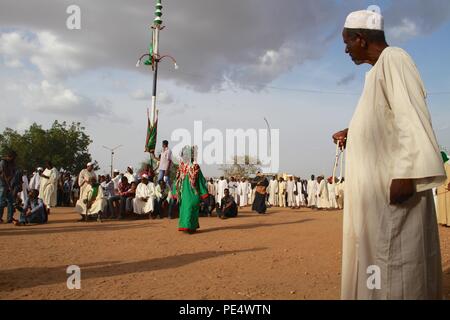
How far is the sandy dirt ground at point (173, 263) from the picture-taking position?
411 cm

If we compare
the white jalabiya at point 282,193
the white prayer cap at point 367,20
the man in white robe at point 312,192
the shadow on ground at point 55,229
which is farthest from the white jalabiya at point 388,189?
the white jalabiya at point 282,193

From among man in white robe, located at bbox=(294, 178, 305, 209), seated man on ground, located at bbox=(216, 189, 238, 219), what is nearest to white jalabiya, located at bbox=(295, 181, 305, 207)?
man in white robe, located at bbox=(294, 178, 305, 209)

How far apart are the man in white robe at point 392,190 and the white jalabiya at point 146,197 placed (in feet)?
37.0

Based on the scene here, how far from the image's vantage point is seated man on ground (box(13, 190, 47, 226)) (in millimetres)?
10664

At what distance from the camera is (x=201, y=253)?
21.5ft

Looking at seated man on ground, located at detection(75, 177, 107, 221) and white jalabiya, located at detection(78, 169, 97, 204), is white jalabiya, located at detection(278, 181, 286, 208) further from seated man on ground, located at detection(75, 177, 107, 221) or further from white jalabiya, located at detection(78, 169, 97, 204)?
seated man on ground, located at detection(75, 177, 107, 221)

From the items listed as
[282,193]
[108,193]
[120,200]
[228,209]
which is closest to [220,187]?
[282,193]

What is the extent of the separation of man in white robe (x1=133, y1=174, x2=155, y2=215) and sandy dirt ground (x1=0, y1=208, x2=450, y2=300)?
3.48 meters

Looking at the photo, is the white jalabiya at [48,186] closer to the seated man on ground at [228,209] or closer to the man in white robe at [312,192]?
the seated man on ground at [228,209]

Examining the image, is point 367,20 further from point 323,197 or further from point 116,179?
point 323,197

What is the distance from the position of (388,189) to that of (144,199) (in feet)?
38.2

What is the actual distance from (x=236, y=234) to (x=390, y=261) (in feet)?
23.5
